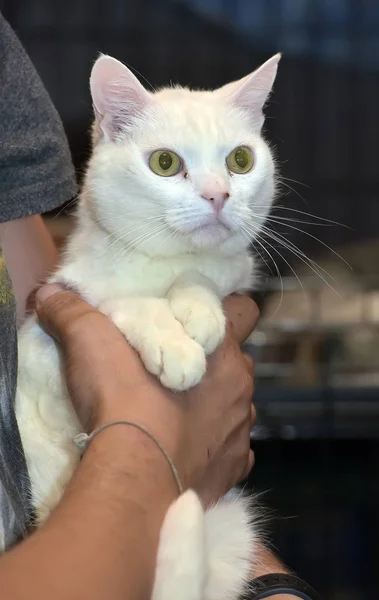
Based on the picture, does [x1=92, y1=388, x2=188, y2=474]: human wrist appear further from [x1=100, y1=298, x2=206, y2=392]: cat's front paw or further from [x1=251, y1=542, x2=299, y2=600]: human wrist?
[x1=251, y1=542, x2=299, y2=600]: human wrist

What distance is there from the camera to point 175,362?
844 millimetres

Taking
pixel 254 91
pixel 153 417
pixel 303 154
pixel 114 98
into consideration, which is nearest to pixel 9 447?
pixel 153 417

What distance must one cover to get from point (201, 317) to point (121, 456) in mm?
242

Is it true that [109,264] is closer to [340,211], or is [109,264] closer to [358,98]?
[340,211]

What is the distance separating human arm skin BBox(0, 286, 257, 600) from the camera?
61 cm

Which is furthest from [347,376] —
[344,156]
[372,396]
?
[344,156]

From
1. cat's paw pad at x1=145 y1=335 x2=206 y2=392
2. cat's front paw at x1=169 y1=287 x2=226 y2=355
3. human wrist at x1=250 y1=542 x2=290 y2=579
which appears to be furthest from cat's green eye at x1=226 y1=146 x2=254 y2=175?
human wrist at x1=250 y1=542 x2=290 y2=579

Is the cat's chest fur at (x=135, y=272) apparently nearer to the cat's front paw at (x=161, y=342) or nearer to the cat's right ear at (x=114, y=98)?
the cat's front paw at (x=161, y=342)

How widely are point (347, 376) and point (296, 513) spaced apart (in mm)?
547

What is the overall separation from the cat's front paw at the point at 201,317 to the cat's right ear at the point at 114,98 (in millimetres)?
304

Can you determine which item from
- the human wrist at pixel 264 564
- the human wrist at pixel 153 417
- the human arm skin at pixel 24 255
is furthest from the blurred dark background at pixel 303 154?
the human wrist at pixel 153 417

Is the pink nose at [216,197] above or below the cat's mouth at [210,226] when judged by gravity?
above

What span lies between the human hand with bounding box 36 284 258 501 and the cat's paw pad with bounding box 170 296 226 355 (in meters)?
0.04

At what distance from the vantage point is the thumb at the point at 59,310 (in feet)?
3.08
